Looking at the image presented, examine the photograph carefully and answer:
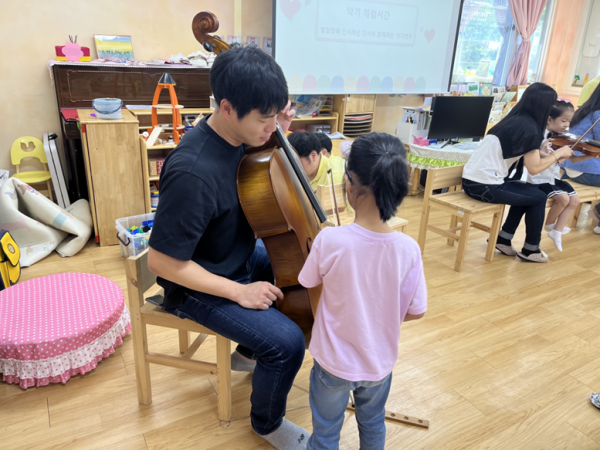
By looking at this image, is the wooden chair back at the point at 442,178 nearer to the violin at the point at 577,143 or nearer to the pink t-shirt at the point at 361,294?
the violin at the point at 577,143

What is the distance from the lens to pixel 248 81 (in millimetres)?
1021

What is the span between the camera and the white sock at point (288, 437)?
131 centimetres

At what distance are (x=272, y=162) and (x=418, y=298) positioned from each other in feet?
1.66

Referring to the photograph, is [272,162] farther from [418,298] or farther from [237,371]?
[237,371]

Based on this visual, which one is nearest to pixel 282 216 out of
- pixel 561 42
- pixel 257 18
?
pixel 257 18

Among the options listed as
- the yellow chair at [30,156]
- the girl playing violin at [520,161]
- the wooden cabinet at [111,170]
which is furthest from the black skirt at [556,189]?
the yellow chair at [30,156]

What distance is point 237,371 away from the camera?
5.57 feet

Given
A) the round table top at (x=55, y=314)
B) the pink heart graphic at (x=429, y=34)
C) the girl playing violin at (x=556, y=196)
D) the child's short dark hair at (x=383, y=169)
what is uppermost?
the pink heart graphic at (x=429, y=34)

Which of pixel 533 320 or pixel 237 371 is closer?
pixel 237 371

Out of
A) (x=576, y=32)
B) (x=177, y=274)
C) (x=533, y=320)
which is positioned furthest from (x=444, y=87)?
(x=177, y=274)

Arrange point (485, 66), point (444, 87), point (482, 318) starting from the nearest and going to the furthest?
point (482, 318) → point (444, 87) → point (485, 66)

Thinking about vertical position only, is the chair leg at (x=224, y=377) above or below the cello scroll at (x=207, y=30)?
below

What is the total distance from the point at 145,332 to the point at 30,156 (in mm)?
2357

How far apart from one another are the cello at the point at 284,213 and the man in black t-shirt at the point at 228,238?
43 mm
